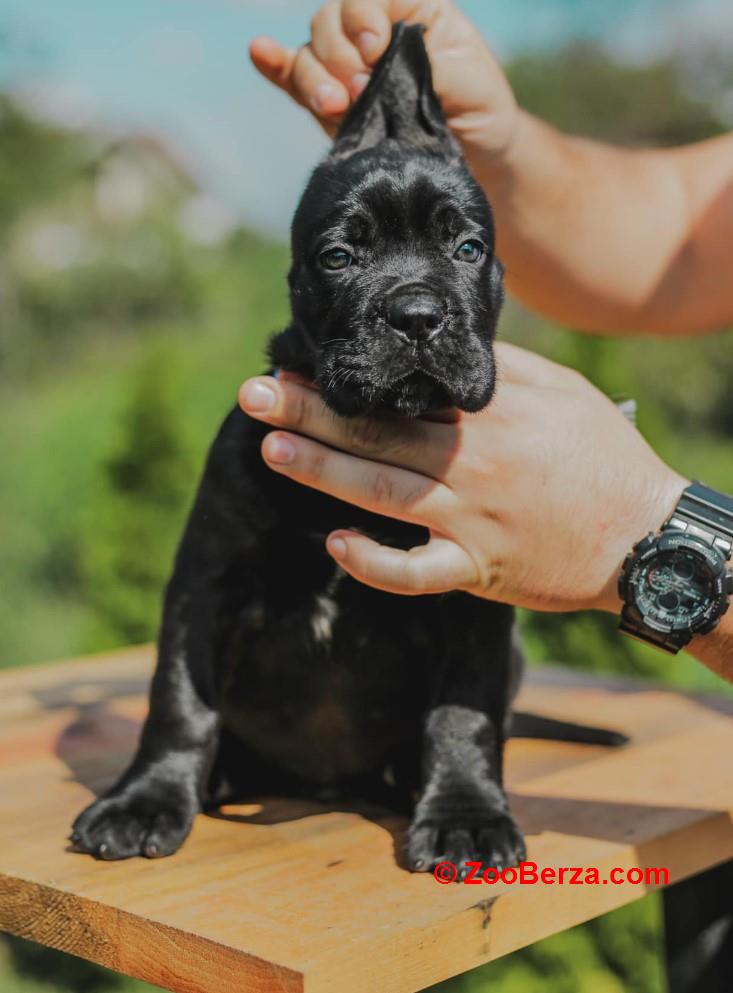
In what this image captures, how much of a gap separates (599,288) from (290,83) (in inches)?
46.3

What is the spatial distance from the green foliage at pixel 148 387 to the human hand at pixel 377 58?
2.38 metres

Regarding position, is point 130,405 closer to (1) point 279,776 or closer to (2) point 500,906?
(1) point 279,776

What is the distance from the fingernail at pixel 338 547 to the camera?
2082 mm

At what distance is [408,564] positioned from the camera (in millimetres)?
2010

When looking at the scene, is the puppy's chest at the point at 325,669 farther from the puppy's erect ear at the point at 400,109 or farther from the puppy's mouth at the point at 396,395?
the puppy's erect ear at the point at 400,109

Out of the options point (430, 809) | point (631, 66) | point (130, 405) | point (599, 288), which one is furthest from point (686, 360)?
point (430, 809)

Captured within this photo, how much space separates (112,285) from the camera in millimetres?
13867

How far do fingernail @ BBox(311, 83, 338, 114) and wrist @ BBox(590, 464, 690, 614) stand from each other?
A: 1.12 meters

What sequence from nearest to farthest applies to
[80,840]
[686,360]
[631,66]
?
[80,840] < [686,360] < [631,66]

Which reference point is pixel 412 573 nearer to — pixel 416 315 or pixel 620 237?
pixel 416 315

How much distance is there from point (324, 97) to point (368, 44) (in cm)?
15

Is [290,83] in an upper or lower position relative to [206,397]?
upper

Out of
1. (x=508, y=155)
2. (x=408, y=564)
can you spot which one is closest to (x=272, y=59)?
(x=508, y=155)

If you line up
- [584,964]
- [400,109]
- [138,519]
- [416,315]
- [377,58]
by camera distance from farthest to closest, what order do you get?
[138,519], [584,964], [377,58], [400,109], [416,315]
